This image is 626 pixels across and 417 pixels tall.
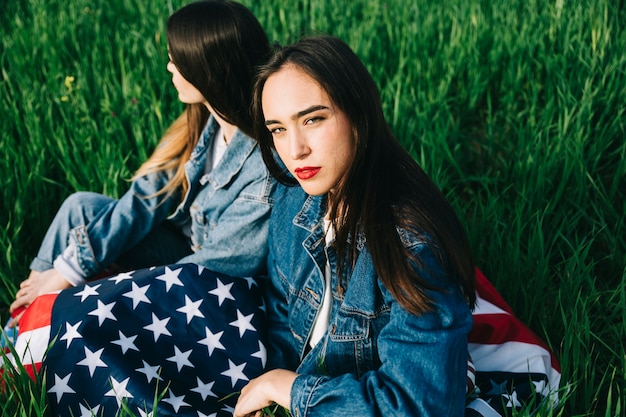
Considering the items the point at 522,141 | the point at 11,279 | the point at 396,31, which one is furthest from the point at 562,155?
the point at 11,279

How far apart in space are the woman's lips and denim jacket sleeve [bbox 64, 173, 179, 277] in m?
0.80

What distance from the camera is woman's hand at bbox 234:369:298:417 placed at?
125 cm

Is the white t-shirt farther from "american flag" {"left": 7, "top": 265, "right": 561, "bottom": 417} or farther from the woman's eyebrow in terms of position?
the woman's eyebrow

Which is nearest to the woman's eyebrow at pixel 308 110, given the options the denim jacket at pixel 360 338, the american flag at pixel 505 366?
the denim jacket at pixel 360 338

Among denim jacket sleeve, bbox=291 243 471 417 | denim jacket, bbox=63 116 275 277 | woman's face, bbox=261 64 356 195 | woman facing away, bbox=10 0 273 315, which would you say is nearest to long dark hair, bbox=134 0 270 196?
woman facing away, bbox=10 0 273 315

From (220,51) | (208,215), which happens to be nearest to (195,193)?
(208,215)

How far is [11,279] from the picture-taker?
1955 millimetres

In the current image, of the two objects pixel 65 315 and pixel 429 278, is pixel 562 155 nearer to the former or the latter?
pixel 429 278

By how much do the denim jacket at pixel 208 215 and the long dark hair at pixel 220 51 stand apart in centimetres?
11

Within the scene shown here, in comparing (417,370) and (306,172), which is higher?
(306,172)

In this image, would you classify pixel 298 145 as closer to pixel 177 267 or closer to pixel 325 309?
pixel 325 309

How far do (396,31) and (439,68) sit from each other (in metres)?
0.33

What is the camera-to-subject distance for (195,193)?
190cm

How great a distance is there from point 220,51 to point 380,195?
0.70 meters
